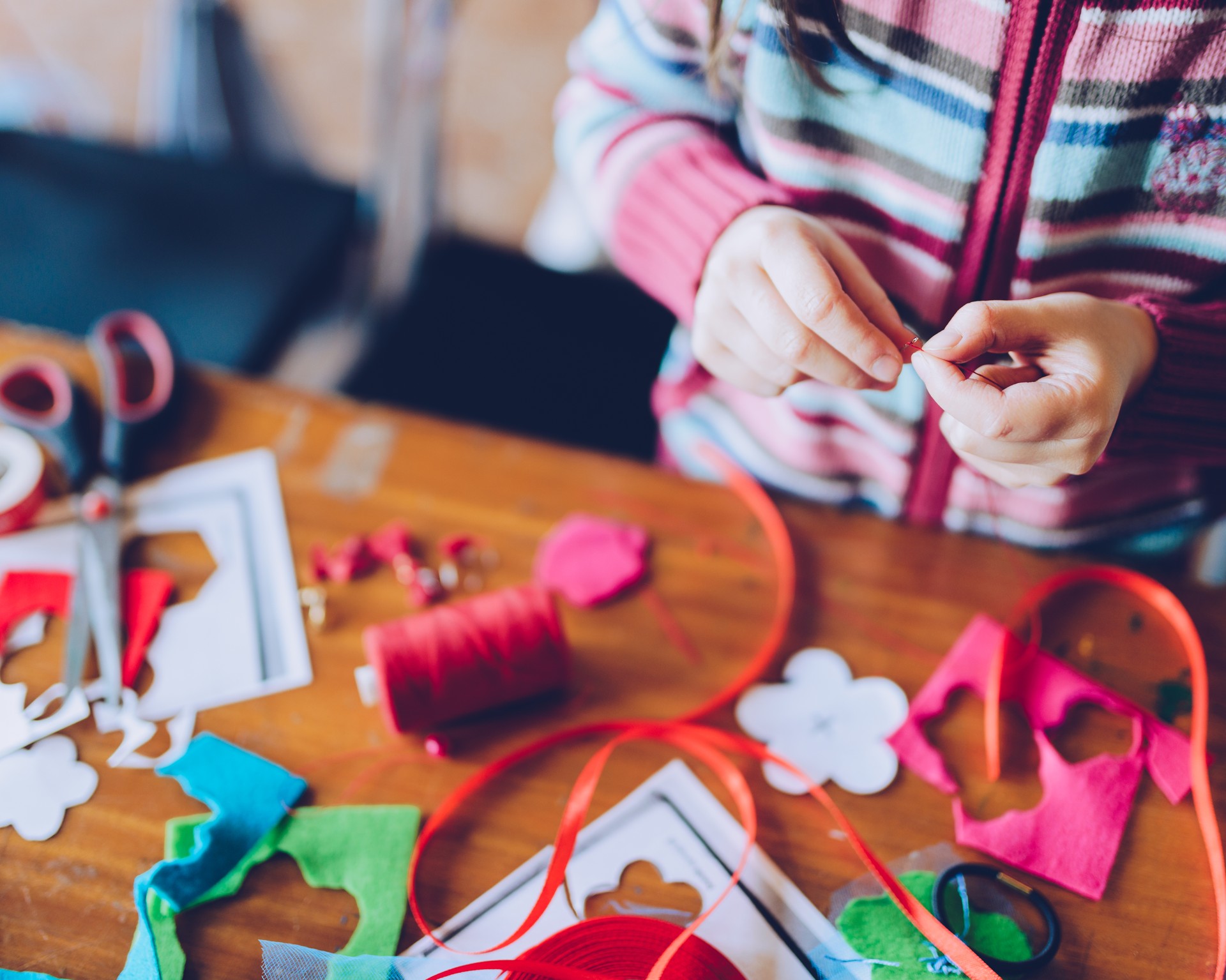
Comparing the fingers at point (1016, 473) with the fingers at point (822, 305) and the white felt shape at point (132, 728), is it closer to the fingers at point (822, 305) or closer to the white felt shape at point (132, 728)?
the fingers at point (822, 305)

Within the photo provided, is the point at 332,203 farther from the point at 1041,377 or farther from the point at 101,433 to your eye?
the point at 1041,377

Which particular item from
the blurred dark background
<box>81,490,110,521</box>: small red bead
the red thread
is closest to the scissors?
<box>81,490,110,521</box>: small red bead

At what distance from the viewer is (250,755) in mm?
601

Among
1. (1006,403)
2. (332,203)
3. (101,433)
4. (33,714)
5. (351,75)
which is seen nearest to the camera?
(1006,403)

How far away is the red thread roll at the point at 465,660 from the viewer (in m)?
0.60

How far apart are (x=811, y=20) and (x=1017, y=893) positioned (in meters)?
0.62

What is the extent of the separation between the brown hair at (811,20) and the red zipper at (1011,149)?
93 mm

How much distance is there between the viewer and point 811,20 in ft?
2.01

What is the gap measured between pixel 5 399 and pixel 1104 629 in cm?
98

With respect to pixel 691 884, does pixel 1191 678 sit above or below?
above

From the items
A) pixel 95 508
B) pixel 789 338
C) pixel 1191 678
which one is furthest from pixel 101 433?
pixel 1191 678

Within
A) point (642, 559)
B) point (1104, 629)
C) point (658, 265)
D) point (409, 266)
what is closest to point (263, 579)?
point (642, 559)

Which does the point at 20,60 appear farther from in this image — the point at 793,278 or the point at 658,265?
the point at 793,278

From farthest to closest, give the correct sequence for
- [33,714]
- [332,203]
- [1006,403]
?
[332,203] < [33,714] < [1006,403]
